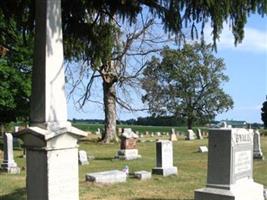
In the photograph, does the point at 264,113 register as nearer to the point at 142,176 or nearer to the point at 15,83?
the point at 15,83

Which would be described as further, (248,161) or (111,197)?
(111,197)

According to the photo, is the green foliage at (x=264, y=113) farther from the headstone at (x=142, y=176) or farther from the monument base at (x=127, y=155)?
the headstone at (x=142, y=176)

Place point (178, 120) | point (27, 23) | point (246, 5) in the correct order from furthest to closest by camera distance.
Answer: point (178, 120)
point (27, 23)
point (246, 5)

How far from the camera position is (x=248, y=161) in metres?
10.5

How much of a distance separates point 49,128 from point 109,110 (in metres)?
31.3

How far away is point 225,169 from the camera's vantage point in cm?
969

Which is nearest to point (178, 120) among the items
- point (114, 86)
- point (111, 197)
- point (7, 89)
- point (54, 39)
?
point (114, 86)

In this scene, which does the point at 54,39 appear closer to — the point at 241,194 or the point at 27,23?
the point at 27,23

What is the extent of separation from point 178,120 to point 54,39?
2440 inches

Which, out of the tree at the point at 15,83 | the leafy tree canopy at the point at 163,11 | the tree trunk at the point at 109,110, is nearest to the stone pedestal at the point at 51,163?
the leafy tree canopy at the point at 163,11

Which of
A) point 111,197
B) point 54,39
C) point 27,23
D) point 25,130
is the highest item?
point 27,23

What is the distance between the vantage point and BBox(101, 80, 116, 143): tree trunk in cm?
3709

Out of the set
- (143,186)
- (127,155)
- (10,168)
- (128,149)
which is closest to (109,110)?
(128,149)

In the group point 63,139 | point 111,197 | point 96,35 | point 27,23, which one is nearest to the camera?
point 63,139
